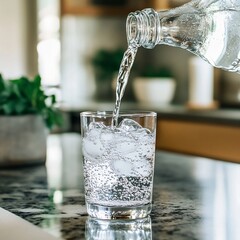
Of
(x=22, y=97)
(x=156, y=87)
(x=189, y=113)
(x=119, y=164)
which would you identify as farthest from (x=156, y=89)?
(x=119, y=164)

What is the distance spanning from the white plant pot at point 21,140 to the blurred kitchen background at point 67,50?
6.94ft

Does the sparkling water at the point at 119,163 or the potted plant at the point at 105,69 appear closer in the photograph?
the sparkling water at the point at 119,163

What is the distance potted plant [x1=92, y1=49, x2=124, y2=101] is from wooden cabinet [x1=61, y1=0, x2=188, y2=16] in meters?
0.24

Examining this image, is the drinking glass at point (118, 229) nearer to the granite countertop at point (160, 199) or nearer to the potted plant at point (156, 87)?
the granite countertop at point (160, 199)

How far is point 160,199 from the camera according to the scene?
3.39ft

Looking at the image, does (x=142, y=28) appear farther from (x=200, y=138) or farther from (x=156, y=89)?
(x=156, y=89)

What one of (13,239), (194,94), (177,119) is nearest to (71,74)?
(194,94)

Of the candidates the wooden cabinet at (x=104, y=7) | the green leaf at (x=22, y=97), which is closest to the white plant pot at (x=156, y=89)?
the wooden cabinet at (x=104, y=7)

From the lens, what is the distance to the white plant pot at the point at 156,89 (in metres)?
3.40

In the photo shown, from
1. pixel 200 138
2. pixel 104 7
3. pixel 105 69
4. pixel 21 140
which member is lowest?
pixel 200 138

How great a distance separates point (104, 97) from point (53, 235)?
2948 millimetres

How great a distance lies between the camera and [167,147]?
2846mm

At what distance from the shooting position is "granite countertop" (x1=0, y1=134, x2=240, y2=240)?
0.81 metres

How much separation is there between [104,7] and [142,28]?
2.55 m
